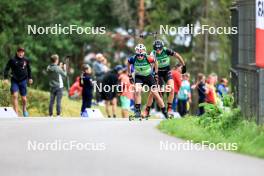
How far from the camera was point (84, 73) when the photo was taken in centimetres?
3077

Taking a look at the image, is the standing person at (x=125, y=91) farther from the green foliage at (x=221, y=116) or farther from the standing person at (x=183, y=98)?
the green foliage at (x=221, y=116)

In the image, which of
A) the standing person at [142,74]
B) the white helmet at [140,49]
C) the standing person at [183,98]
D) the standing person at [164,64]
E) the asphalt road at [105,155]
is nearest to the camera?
the asphalt road at [105,155]

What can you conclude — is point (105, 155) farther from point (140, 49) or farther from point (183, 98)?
point (183, 98)

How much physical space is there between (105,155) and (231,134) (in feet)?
9.87

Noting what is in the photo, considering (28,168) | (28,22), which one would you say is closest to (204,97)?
(28,168)

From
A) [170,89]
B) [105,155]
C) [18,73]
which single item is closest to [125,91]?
[18,73]

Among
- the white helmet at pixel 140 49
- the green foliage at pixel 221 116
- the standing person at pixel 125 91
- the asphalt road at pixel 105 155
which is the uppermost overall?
the white helmet at pixel 140 49

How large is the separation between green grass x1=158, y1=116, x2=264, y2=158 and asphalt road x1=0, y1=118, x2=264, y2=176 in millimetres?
290

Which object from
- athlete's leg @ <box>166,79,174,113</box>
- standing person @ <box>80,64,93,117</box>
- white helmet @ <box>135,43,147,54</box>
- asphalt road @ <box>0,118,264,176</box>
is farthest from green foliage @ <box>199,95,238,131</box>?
standing person @ <box>80,64,93,117</box>

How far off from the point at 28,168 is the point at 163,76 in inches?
440

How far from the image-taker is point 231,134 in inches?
786

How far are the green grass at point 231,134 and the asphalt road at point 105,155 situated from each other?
0.95 feet

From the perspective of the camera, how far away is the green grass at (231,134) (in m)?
18.1

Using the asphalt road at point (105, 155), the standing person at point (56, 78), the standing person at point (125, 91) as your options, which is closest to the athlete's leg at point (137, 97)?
the asphalt road at point (105, 155)
